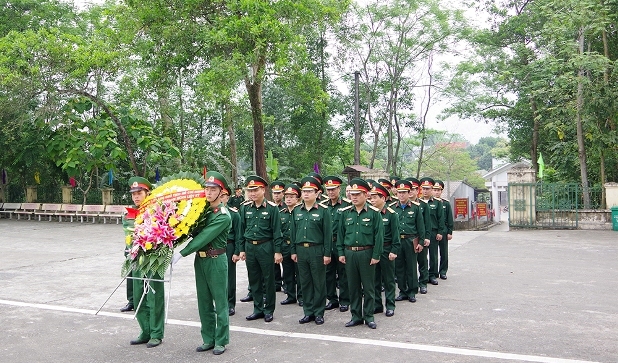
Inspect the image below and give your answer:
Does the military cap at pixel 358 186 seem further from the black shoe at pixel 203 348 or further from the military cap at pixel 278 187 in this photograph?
the black shoe at pixel 203 348

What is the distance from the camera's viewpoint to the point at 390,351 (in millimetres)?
5461

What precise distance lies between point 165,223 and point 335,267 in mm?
2830

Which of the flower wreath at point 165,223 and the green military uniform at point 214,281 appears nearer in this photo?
the flower wreath at point 165,223

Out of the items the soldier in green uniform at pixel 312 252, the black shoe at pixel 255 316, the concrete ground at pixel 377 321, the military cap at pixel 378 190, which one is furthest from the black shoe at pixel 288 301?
the military cap at pixel 378 190

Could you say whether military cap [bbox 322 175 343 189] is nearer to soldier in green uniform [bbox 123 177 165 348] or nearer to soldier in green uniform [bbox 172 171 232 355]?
soldier in green uniform [bbox 172 171 232 355]

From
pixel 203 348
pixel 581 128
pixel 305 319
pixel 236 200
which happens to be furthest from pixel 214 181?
pixel 581 128

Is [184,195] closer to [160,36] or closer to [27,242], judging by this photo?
[27,242]

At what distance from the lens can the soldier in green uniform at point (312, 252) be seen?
6.68 metres

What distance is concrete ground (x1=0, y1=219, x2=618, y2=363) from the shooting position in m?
5.42

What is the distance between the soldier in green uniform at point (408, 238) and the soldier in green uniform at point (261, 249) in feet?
6.54

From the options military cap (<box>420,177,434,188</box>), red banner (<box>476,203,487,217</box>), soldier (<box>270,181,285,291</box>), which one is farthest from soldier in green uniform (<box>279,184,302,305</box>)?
red banner (<box>476,203,487,217</box>)

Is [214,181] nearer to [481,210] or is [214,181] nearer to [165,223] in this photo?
[165,223]

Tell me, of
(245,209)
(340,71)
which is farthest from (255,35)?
(340,71)

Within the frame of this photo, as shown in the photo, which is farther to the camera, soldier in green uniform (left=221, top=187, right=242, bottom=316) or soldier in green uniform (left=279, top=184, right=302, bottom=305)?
soldier in green uniform (left=279, top=184, right=302, bottom=305)
